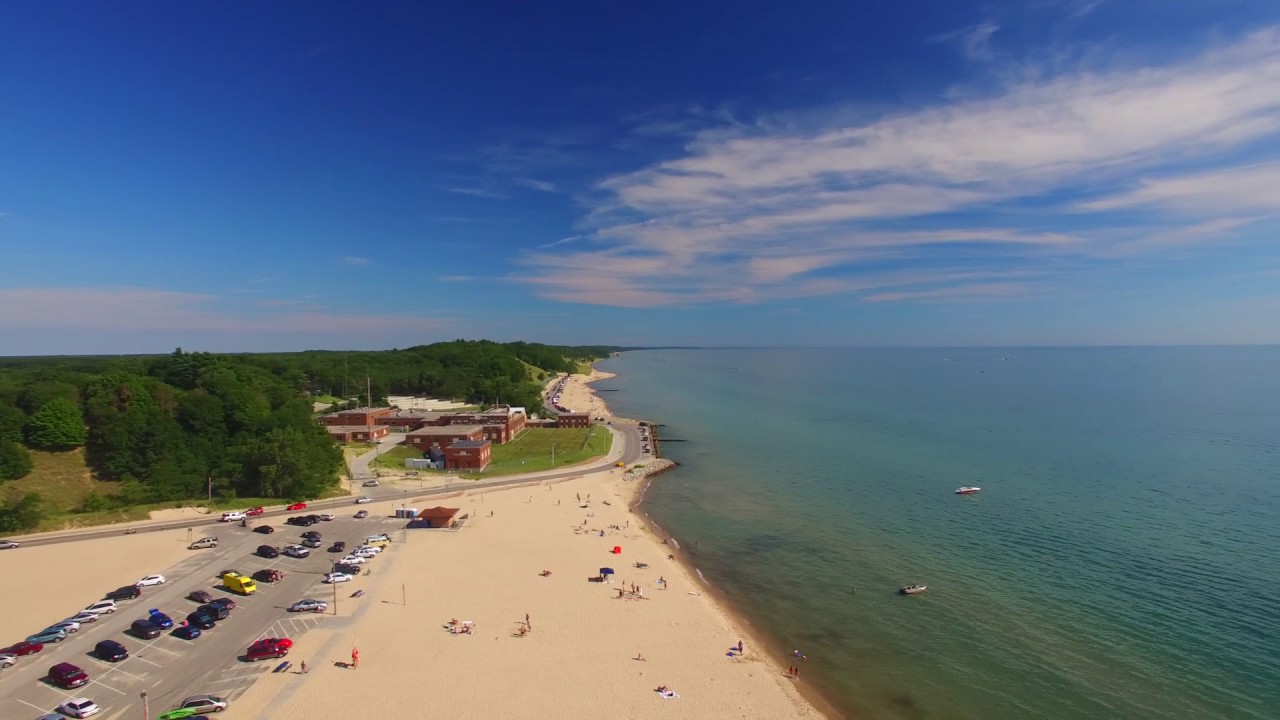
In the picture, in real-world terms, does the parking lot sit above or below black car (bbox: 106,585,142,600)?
below

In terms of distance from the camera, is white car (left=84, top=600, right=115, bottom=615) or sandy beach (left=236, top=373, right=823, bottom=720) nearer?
sandy beach (left=236, top=373, right=823, bottom=720)

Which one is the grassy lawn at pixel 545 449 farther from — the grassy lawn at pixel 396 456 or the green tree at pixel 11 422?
the green tree at pixel 11 422

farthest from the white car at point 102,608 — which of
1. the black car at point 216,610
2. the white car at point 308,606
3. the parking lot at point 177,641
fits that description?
the white car at point 308,606

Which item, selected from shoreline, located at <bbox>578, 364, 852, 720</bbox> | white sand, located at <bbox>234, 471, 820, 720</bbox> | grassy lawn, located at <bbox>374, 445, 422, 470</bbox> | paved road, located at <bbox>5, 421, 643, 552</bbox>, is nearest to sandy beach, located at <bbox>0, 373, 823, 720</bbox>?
white sand, located at <bbox>234, 471, 820, 720</bbox>

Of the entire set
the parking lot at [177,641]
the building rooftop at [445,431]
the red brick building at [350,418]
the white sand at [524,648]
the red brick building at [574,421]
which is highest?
the red brick building at [350,418]

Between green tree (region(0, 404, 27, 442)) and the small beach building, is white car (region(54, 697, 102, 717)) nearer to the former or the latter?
the small beach building

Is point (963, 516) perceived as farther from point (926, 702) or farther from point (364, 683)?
point (364, 683)

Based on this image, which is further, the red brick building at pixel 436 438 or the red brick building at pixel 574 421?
the red brick building at pixel 574 421

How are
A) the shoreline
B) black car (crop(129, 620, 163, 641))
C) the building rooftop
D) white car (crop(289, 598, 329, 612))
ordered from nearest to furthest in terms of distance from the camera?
1. the shoreline
2. black car (crop(129, 620, 163, 641))
3. white car (crop(289, 598, 329, 612))
4. the building rooftop
